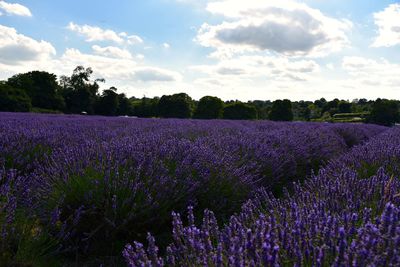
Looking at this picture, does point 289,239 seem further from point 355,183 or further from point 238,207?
point 238,207

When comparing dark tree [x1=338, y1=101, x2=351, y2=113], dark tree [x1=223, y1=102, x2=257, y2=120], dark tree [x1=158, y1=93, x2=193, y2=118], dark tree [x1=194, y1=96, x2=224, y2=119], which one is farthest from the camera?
dark tree [x1=338, y1=101, x2=351, y2=113]

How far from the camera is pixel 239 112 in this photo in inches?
1933

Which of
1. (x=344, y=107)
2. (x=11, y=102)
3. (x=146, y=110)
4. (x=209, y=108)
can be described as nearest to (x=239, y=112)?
(x=209, y=108)

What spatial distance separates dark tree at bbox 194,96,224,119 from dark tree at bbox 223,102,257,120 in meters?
1.02

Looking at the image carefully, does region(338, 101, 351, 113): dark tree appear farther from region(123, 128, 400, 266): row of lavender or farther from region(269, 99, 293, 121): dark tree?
region(123, 128, 400, 266): row of lavender

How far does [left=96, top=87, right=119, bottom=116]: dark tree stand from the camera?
162 feet

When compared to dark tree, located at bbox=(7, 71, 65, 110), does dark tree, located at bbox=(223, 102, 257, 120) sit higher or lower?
lower

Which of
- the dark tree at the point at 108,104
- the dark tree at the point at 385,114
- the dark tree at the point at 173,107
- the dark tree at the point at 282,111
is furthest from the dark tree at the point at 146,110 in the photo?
the dark tree at the point at 385,114

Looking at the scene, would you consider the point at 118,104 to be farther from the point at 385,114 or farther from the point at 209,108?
the point at 385,114

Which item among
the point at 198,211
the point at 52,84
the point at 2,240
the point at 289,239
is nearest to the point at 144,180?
the point at 198,211

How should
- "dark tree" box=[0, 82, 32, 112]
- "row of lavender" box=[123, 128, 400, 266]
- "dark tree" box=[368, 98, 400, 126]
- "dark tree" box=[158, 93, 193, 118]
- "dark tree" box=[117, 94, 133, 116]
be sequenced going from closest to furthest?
"row of lavender" box=[123, 128, 400, 266] < "dark tree" box=[0, 82, 32, 112] < "dark tree" box=[368, 98, 400, 126] < "dark tree" box=[158, 93, 193, 118] < "dark tree" box=[117, 94, 133, 116]

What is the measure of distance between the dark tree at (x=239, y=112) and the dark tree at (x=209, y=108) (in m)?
1.02

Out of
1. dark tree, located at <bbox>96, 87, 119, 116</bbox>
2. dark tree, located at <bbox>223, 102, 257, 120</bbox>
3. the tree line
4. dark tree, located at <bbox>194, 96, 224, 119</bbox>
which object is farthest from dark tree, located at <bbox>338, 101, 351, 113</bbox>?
dark tree, located at <bbox>96, 87, 119, 116</bbox>

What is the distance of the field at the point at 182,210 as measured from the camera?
1.40 metres
